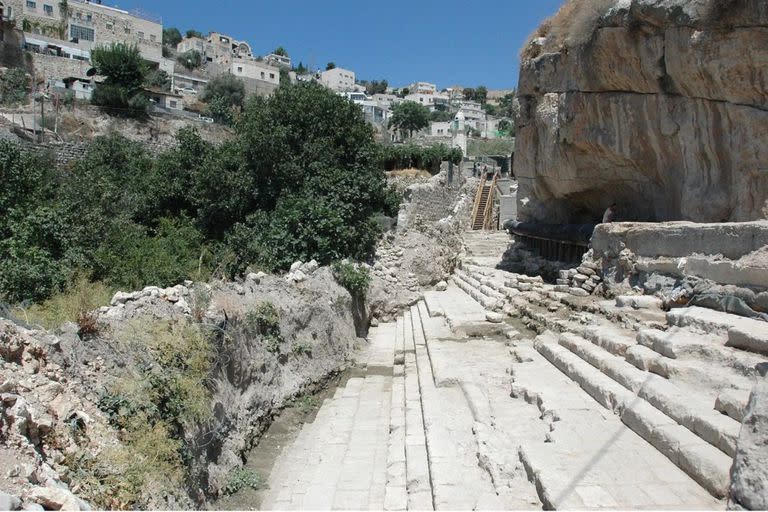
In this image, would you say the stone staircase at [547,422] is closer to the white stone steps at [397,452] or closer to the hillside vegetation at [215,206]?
the white stone steps at [397,452]

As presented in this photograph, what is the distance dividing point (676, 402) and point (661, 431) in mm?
371

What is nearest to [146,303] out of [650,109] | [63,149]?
[650,109]

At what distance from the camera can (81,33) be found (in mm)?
51531

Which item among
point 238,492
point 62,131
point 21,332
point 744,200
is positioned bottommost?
point 238,492

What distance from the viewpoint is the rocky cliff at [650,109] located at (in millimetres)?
8141

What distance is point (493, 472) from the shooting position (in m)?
4.52

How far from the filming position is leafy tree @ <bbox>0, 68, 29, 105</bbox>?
28562mm

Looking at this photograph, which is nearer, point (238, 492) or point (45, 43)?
point (238, 492)

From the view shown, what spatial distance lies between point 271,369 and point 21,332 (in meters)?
3.96

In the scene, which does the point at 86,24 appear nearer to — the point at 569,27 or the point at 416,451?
the point at 569,27

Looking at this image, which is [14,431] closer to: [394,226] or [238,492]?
[238,492]

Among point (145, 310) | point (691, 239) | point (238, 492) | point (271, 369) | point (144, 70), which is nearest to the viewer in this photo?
point (238, 492)

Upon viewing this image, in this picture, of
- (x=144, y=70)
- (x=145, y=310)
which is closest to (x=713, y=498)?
(x=145, y=310)

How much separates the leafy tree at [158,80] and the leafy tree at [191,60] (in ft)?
60.7
